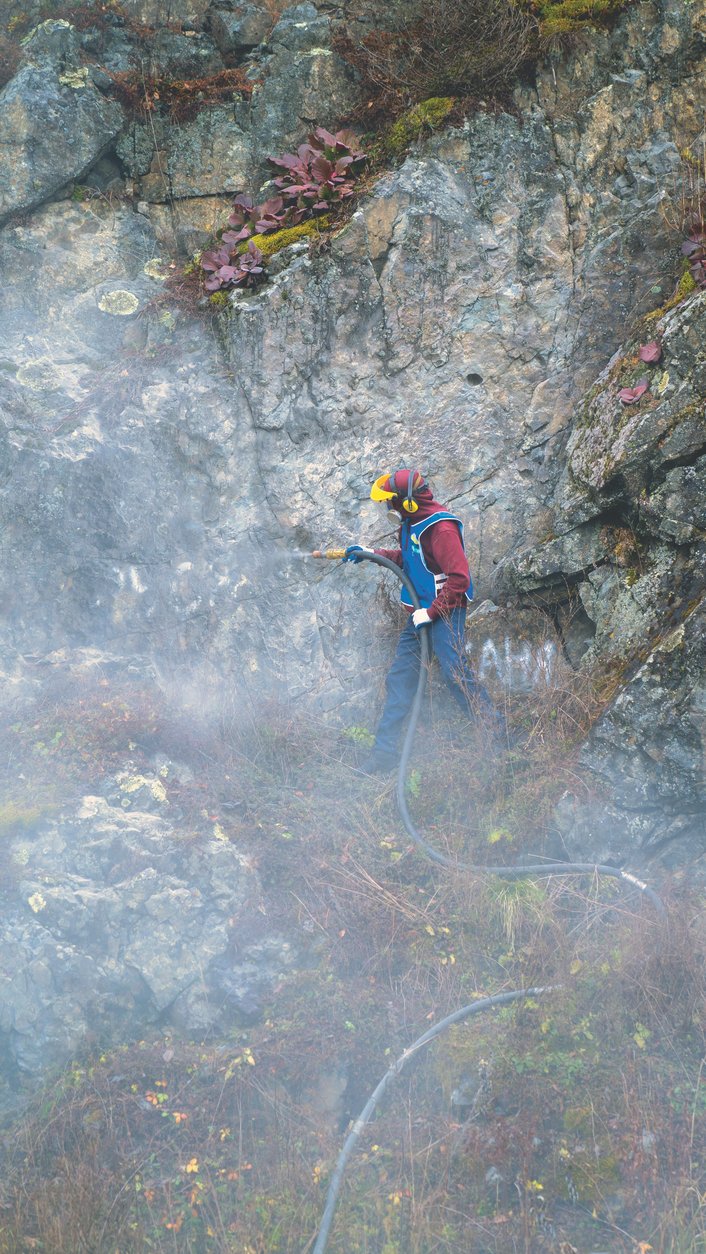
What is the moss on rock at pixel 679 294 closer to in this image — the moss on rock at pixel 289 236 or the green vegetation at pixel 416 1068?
the green vegetation at pixel 416 1068

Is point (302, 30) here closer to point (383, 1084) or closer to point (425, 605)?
point (425, 605)

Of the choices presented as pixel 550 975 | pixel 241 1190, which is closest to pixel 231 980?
pixel 241 1190

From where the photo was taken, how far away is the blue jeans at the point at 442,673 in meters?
6.06

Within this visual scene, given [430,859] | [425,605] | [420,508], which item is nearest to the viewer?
[430,859]

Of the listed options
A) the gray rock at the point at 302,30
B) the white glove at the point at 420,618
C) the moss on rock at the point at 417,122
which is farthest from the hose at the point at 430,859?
the gray rock at the point at 302,30

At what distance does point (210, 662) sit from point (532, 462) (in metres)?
2.89

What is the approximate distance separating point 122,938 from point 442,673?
2610 mm

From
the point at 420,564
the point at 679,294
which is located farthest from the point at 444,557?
the point at 679,294

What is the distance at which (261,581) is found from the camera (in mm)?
7066

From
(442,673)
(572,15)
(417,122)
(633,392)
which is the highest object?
(572,15)

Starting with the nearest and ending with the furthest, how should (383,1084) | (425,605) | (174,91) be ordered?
(383,1084)
(425,605)
(174,91)

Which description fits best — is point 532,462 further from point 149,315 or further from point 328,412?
point 149,315

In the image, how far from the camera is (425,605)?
6309 mm

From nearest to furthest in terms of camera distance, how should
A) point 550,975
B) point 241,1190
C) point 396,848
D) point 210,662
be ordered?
1. point 241,1190
2. point 550,975
3. point 396,848
4. point 210,662
